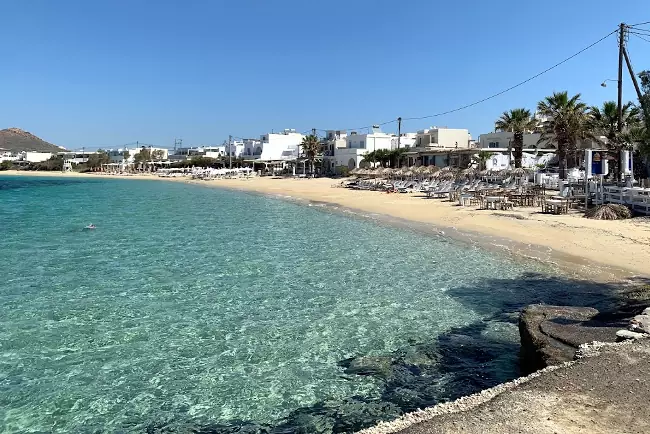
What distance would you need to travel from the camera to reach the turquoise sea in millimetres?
5832

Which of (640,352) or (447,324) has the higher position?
(640,352)

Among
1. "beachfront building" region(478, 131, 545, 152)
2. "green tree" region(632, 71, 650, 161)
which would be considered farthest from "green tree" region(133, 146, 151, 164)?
"green tree" region(632, 71, 650, 161)

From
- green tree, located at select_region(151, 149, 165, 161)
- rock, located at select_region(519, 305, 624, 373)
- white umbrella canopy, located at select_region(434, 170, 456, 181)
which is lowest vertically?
rock, located at select_region(519, 305, 624, 373)

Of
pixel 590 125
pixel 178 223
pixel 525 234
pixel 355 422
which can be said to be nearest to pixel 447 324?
pixel 355 422

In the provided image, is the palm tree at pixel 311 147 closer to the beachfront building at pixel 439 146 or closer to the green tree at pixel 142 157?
the beachfront building at pixel 439 146

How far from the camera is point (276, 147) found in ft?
320

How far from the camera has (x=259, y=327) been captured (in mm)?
8688

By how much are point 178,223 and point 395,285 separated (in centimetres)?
1608

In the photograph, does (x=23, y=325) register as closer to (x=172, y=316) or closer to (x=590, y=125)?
(x=172, y=316)

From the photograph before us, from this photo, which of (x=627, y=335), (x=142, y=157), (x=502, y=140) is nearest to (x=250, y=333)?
(x=627, y=335)

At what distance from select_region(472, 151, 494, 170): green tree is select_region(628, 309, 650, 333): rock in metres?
35.9

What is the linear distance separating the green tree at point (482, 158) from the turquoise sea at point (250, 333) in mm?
25637

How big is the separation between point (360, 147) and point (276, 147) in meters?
30.1

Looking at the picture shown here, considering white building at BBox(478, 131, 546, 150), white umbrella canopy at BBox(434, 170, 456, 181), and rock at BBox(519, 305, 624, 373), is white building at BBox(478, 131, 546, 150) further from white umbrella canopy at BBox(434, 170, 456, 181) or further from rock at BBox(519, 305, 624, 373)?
rock at BBox(519, 305, 624, 373)
